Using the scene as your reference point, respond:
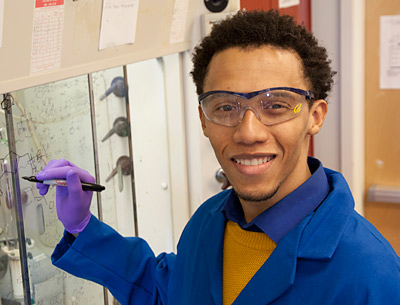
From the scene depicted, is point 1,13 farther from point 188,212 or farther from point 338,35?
point 338,35

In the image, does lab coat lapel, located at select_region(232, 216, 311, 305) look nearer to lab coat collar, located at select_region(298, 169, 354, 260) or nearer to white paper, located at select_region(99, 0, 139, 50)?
lab coat collar, located at select_region(298, 169, 354, 260)

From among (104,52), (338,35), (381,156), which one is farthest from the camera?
(381,156)

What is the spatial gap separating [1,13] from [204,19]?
89 centimetres

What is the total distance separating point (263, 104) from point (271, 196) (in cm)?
19

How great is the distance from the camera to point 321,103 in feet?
3.83

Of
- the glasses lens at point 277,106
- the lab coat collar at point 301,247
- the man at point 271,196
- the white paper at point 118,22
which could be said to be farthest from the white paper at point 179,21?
the lab coat collar at point 301,247

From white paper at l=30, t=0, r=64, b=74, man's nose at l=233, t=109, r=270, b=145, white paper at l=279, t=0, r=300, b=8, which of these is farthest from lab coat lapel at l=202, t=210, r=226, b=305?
white paper at l=279, t=0, r=300, b=8

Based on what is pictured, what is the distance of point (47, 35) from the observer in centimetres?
128

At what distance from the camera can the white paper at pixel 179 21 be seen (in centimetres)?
178

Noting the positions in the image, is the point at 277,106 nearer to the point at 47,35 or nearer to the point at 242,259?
the point at 242,259

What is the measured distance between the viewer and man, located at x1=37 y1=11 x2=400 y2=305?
99 centimetres

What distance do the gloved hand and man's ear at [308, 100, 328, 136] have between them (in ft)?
1.82

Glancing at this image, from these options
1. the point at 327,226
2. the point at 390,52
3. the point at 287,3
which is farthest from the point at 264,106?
the point at 390,52

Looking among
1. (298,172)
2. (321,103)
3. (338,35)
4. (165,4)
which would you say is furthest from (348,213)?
(338,35)
